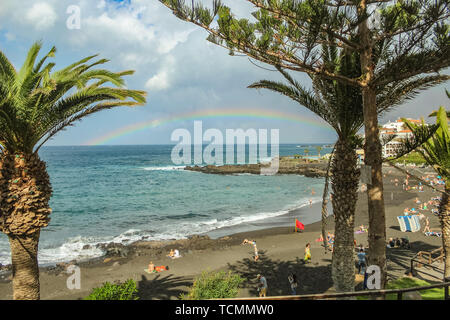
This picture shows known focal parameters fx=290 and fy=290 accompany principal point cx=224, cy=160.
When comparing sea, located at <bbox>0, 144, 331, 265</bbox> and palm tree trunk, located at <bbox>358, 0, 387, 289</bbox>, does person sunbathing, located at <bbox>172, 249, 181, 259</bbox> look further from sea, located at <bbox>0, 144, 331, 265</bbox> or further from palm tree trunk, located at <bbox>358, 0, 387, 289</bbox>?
palm tree trunk, located at <bbox>358, 0, 387, 289</bbox>

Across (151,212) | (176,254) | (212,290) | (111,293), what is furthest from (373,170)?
(151,212)

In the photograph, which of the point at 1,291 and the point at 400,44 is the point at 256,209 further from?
the point at 400,44

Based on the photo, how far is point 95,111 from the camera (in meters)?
6.34

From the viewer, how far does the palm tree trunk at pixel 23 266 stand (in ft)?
17.0

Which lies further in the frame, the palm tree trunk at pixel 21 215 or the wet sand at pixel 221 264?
the wet sand at pixel 221 264

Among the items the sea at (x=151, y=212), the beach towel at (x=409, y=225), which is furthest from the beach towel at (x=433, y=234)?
the sea at (x=151, y=212)

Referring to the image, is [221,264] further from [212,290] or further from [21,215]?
[21,215]

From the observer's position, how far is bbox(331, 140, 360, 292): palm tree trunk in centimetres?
704

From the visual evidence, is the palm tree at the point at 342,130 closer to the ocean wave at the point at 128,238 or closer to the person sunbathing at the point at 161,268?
the person sunbathing at the point at 161,268

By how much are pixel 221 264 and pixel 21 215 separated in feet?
31.6

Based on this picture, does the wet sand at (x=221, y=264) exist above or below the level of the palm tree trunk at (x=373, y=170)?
below

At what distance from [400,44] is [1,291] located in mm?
15088

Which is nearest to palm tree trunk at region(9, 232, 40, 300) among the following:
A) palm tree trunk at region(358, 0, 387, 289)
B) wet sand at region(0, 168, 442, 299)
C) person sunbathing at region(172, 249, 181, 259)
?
wet sand at region(0, 168, 442, 299)

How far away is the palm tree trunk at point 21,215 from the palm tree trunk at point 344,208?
6473 mm
